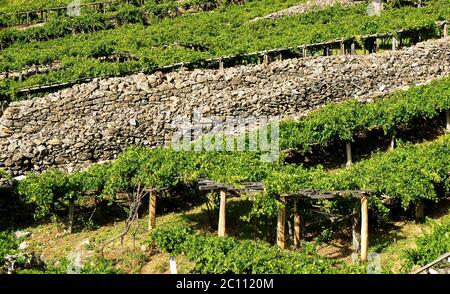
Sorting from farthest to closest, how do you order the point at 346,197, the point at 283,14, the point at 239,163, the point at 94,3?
the point at 94,3 → the point at 283,14 → the point at 239,163 → the point at 346,197

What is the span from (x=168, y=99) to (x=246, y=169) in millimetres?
8631

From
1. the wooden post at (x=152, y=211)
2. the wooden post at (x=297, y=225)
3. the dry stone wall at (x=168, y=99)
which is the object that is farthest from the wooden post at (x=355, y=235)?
the dry stone wall at (x=168, y=99)

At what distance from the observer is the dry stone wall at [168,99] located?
23562mm

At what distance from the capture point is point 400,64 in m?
29.4

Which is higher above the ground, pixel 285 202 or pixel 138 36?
pixel 138 36

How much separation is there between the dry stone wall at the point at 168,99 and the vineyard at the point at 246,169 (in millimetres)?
79

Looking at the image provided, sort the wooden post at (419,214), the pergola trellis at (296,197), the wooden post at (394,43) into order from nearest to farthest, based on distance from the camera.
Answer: the pergola trellis at (296,197) < the wooden post at (419,214) < the wooden post at (394,43)

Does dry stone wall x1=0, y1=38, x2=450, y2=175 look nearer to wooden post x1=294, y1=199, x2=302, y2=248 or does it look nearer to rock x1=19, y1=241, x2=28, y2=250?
rock x1=19, y1=241, x2=28, y2=250

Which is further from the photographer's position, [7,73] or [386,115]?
[7,73]

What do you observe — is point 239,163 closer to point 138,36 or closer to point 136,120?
point 136,120

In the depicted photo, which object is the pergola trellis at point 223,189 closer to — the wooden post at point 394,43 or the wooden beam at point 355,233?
the wooden beam at point 355,233

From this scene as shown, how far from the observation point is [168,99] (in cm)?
2612

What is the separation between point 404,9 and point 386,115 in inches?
754
